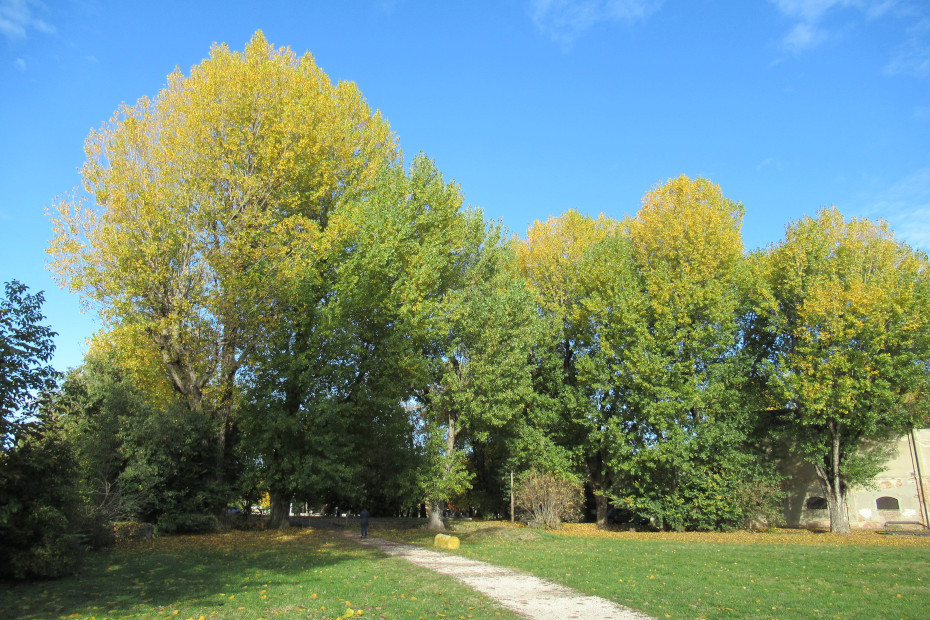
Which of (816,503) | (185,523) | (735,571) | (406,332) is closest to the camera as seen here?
(735,571)

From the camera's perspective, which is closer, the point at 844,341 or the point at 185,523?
the point at 185,523

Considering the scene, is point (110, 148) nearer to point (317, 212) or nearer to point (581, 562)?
point (317, 212)

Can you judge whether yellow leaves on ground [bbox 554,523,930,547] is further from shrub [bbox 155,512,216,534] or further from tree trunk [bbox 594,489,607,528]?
shrub [bbox 155,512,216,534]

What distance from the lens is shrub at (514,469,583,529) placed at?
76.4 feet

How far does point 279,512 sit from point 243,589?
1297cm

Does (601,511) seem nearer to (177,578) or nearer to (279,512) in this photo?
(279,512)

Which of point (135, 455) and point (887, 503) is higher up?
point (135, 455)

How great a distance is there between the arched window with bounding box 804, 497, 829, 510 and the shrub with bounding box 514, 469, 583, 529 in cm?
1222

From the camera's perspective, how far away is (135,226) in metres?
18.2

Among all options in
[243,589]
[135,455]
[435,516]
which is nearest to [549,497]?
[435,516]

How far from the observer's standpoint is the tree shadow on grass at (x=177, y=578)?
25.1 ft

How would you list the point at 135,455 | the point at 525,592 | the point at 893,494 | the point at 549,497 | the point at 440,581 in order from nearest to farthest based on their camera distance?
the point at 525,592, the point at 440,581, the point at 135,455, the point at 549,497, the point at 893,494

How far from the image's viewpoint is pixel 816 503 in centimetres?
2695

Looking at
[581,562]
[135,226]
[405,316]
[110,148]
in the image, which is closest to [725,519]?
[581,562]
